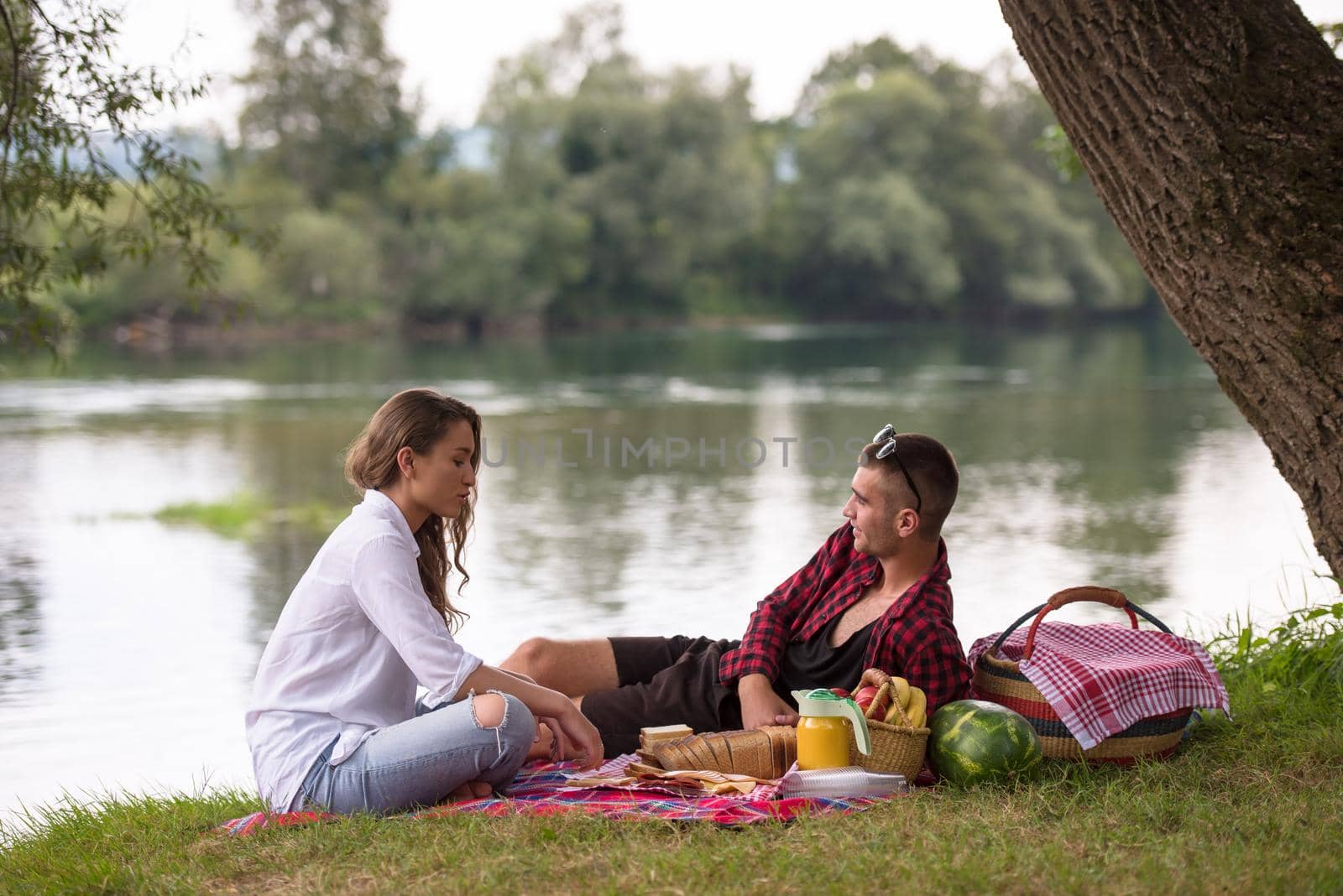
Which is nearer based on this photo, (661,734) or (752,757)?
(752,757)

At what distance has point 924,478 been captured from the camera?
159 inches

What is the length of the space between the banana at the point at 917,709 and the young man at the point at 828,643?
9cm

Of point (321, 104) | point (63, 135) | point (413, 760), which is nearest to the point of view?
point (413, 760)

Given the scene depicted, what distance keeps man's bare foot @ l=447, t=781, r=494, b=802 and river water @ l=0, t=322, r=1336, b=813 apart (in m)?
1.37

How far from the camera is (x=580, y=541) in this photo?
34.0 ft

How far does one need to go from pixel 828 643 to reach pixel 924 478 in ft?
1.85

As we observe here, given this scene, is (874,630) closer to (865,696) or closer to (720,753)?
(865,696)

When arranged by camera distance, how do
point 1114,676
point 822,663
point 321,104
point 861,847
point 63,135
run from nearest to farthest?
point 861,847, point 1114,676, point 822,663, point 63,135, point 321,104

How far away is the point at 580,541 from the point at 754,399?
37.5ft

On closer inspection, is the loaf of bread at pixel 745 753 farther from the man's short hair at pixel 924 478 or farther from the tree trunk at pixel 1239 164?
the tree trunk at pixel 1239 164

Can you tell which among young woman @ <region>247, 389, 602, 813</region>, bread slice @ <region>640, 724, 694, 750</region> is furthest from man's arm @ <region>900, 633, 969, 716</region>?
young woman @ <region>247, 389, 602, 813</region>

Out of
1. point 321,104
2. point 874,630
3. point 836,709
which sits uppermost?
point 321,104

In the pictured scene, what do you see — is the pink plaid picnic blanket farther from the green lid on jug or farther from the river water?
the river water

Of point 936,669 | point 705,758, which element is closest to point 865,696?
point 936,669
